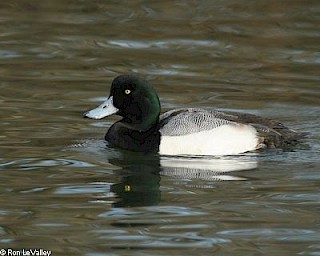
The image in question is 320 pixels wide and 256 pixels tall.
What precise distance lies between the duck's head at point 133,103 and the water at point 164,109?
0.97 ft

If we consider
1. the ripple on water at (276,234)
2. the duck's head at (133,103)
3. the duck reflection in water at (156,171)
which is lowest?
the ripple on water at (276,234)

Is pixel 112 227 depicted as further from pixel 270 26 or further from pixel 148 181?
pixel 270 26

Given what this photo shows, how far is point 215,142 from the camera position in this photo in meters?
10.3

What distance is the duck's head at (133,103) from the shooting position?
10.4m

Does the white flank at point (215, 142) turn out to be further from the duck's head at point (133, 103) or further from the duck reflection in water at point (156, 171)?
the duck's head at point (133, 103)

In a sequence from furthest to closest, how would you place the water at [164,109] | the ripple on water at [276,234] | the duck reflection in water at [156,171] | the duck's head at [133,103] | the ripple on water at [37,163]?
the duck's head at [133,103], the ripple on water at [37,163], the duck reflection in water at [156,171], the water at [164,109], the ripple on water at [276,234]

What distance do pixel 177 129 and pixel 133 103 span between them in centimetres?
47

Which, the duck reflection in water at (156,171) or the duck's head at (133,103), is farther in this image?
the duck's head at (133,103)

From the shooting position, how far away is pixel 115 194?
902 centimetres

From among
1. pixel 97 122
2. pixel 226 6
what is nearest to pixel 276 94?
pixel 97 122

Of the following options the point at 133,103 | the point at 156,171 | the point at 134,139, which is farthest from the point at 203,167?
the point at 133,103

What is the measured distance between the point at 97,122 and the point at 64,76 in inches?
67.7

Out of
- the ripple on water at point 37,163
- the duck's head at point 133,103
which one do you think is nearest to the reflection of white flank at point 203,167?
the duck's head at point 133,103

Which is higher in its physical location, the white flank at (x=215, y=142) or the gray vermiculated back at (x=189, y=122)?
the gray vermiculated back at (x=189, y=122)
